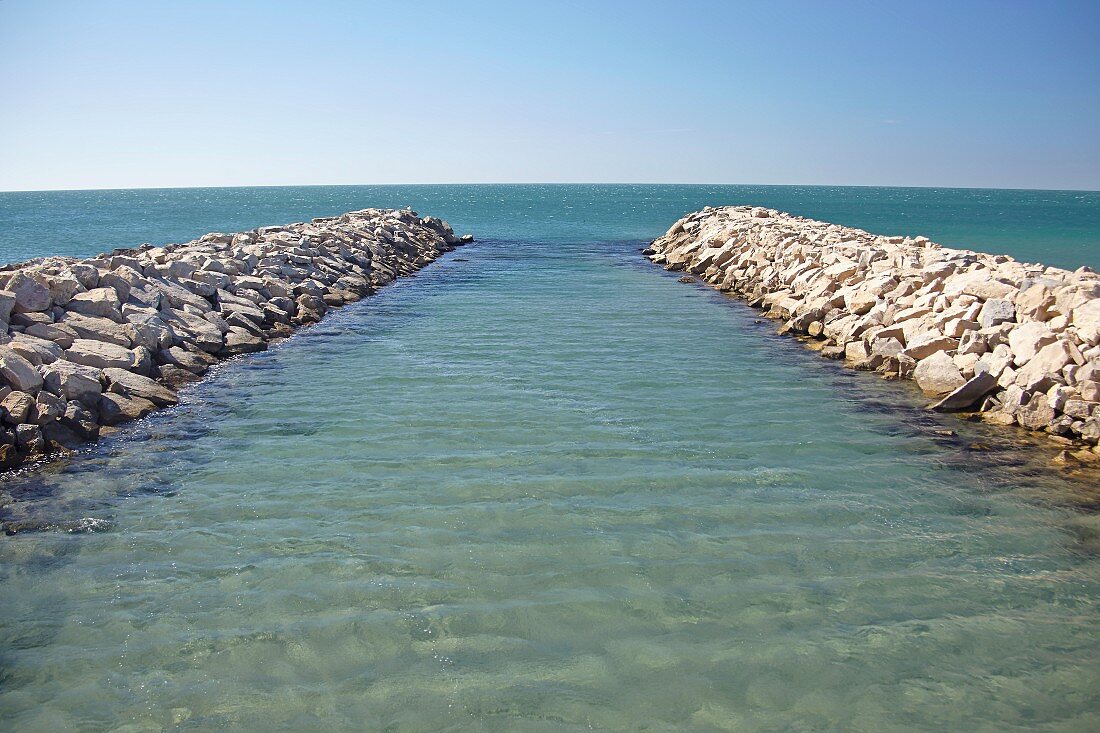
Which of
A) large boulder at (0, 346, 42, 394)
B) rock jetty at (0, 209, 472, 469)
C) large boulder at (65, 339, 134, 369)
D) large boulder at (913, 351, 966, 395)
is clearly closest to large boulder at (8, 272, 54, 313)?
rock jetty at (0, 209, 472, 469)

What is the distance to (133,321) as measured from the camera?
41.5 ft

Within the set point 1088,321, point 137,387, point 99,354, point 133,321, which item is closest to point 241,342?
point 133,321

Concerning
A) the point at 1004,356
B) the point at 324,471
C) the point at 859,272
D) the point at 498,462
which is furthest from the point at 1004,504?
the point at 859,272

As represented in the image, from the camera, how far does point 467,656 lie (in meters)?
5.07

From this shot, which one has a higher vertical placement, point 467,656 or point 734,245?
point 734,245

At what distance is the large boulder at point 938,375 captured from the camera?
11.3 m

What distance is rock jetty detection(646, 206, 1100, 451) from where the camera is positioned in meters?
10.0

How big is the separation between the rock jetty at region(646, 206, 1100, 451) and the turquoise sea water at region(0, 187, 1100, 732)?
101cm

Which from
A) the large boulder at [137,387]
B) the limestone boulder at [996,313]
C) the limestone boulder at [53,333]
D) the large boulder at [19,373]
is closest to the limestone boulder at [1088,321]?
the limestone boulder at [996,313]

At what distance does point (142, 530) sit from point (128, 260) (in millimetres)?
9959

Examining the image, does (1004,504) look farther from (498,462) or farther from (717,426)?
(498,462)

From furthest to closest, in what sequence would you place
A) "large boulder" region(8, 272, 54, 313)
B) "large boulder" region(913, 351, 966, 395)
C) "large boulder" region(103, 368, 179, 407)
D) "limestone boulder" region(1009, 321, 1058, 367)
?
"large boulder" region(8, 272, 54, 313) < "large boulder" region(913, 351, 966, 395) < "limestone boulder" region(1009, 321, 1058, 367) < "large boulder" region(103, 368, 179, 407)

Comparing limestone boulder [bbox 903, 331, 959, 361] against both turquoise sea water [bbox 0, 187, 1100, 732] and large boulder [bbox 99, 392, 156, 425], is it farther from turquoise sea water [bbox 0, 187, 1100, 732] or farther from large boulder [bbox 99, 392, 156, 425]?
large boulder [bbox 99, 392, 156, 425]

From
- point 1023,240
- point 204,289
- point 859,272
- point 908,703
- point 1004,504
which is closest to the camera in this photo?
point 908,703
